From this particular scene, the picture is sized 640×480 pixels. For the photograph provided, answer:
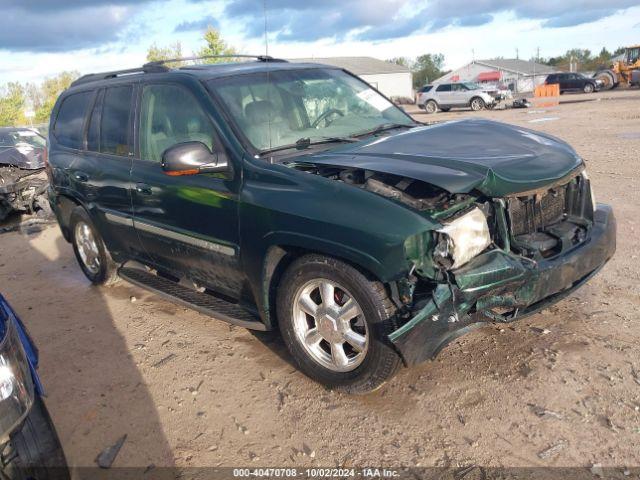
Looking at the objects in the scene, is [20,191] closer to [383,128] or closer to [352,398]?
[383,128]

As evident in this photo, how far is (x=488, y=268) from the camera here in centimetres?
284

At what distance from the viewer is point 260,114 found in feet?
12.5

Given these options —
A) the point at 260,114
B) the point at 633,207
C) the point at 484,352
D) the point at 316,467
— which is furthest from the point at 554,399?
the point at 633,207

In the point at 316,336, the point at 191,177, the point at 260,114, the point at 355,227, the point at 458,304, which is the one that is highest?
the point at 260,114

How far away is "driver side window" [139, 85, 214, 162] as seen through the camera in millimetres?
3832

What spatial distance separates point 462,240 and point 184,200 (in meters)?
2.02

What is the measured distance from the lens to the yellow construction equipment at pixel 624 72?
37.6 metres

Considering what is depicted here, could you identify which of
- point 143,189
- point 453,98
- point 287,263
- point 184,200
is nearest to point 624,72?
point 453,98

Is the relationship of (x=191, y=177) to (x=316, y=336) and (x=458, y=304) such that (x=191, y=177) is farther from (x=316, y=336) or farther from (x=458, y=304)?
(x=458, y=304)

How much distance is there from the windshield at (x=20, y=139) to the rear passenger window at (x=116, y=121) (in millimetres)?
6672

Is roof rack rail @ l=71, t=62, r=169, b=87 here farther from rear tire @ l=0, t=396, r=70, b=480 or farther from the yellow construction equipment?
the yellow construction equipment

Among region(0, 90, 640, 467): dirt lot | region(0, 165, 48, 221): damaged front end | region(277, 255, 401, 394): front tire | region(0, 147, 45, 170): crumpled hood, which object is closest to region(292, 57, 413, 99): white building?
region(0, 147, 45, 170): crumpled hood

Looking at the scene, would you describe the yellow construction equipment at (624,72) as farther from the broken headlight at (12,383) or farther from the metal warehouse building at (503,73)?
the broken headlight at (12,383)

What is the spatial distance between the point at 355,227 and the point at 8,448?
1821 millimetres
